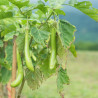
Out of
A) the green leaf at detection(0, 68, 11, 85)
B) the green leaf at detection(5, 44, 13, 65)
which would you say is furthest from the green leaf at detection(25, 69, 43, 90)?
the green leaf at detection(0, 68, 11, 85)

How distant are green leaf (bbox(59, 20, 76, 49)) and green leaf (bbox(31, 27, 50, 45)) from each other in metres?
0.06

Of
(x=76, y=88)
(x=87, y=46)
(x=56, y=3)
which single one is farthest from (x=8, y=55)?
(x=87, y=46)

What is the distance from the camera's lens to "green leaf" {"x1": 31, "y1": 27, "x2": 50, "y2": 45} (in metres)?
0.97

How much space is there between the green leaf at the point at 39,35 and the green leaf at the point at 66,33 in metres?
0.06

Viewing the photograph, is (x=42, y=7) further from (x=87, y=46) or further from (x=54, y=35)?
(x=87, y=46)

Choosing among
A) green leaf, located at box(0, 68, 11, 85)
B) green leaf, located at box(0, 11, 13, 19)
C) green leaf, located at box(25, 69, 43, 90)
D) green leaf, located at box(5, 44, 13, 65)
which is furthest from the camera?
green leaf, located at box(0, 68, 11, 85)

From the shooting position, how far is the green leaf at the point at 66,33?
0.93 m

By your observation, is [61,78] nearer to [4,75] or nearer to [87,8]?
[87,8]

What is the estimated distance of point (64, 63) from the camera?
98 centimetres

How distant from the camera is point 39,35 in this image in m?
0.98

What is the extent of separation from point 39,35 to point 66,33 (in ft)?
0.34

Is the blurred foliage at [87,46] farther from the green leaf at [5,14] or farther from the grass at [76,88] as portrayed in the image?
the green leaf at [5,14]

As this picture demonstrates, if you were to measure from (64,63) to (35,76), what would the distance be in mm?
251

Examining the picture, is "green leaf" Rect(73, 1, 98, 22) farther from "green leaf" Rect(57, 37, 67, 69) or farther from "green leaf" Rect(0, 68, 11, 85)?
"green leaf" Rect(0, 68, 11, 85)
